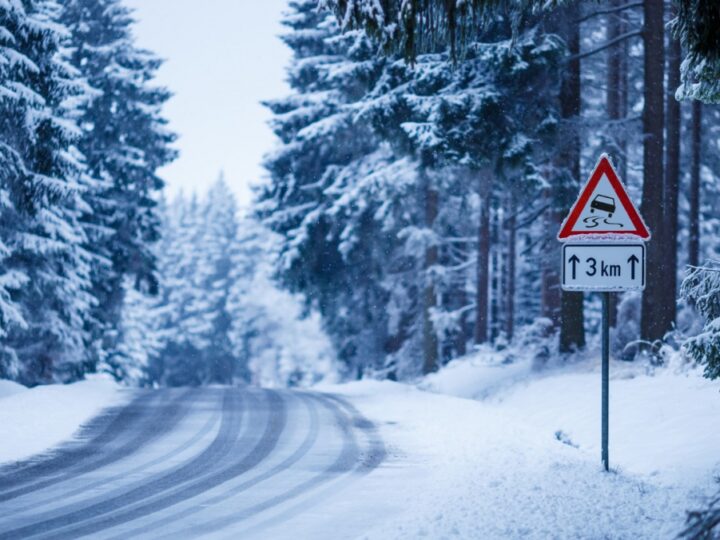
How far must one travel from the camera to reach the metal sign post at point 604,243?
863 cm

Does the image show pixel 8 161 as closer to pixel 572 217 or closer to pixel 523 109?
pixel 523 109

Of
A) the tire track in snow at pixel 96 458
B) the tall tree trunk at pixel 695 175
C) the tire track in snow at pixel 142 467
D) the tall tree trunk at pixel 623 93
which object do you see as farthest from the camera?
the tall tree trunk at pixel 695 175

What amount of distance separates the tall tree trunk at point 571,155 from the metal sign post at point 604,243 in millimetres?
9075

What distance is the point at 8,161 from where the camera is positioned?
1819cm

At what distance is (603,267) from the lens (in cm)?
872

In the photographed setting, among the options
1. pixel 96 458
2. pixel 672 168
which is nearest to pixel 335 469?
pixel 96 458

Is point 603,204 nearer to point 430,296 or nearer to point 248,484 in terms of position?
point 248,484

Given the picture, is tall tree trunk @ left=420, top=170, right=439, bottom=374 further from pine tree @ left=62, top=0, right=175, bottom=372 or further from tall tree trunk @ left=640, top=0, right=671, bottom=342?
pine tree @ left=62, top=0, right=175, bottom=372

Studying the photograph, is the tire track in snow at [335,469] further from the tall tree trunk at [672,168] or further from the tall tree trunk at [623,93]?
the tall tree trunk at [672,168]

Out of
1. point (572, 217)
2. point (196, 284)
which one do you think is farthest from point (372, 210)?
point (196, 284)

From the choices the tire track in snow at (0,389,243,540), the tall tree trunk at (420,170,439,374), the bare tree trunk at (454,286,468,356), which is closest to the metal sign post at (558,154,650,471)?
the tire track in snow at (0,389,243,540)

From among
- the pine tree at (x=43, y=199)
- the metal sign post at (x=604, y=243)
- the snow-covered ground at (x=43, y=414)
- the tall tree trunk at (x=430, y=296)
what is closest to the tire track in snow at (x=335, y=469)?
the metal sign post at (x=604, y=243)

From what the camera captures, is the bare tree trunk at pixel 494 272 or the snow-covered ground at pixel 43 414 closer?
the snow-covered ground at pixel 43 414

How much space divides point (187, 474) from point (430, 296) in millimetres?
17340
